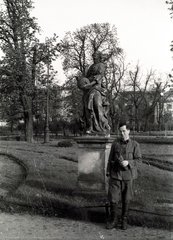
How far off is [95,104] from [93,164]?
4.79 feet

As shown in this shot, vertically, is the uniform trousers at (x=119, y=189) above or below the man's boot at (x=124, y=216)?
above

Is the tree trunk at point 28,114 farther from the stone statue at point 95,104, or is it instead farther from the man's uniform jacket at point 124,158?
the man's uniform jacket at point 124,158

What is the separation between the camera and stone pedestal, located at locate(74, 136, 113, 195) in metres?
7.50

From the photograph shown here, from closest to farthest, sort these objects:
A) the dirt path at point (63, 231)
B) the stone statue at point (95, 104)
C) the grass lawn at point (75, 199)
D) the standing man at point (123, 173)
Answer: the dirt path at point (63, 231) < the standing man at point (123, 173) < the grass lawn at point (75, 199) < the stone statue at point (95, 104)

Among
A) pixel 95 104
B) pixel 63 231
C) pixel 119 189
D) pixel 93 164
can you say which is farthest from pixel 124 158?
pixel 95 104

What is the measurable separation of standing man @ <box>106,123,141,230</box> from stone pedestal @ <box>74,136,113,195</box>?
1.53 meters

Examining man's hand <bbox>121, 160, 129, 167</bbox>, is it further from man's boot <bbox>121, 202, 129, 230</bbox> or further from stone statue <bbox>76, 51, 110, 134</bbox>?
stone statue <bbox>76, 51, 110, 134</bbox>

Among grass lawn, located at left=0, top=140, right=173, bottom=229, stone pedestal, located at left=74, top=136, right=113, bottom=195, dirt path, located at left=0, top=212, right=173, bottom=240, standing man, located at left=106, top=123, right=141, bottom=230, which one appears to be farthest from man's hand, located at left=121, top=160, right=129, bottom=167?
stone pedestal, located at left=74, top=136, right=113, bottom=195

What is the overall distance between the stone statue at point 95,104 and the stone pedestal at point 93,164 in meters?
0.34

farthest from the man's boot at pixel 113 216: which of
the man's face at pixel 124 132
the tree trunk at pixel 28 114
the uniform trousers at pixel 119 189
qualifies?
the tree trunk at pixel 28 114

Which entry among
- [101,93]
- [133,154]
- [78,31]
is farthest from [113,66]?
[133,154]

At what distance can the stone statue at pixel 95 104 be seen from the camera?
313 inches

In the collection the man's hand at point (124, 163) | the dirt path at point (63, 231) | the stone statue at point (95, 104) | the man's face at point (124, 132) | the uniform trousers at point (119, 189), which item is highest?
the stone statue at point (95, 104)

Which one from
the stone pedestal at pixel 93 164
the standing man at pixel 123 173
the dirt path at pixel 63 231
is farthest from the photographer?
the stone pedestal at pixel 93 164
